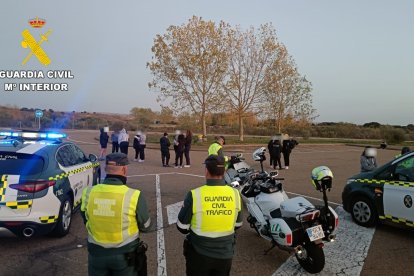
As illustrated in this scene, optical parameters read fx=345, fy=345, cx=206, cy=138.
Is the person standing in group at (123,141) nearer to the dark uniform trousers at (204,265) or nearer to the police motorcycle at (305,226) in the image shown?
the police motorcycle at (305,226)

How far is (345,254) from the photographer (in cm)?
510

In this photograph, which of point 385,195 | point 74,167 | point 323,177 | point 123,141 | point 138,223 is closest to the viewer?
point 138,223

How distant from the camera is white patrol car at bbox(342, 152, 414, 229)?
568cm

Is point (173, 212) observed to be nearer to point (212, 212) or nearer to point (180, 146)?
point (212, 212)

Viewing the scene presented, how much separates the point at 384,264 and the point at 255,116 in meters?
30.9

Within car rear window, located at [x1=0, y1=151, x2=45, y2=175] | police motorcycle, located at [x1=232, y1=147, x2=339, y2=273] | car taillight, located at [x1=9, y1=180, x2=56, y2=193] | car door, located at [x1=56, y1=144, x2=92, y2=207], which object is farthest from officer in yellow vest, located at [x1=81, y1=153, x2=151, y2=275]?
car door, located at [x1=56, y1=144, x2=92, y2=207]

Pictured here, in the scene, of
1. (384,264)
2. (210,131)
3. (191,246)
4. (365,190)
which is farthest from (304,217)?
(210,131)

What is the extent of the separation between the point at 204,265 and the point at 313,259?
2.06m

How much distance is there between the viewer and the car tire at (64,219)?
17.8 feet

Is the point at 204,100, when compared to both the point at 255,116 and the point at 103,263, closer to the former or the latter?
the point at 255,116

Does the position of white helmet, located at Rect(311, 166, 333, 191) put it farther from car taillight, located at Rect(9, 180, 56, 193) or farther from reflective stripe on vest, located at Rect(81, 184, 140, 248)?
car taillight, located at Rect(9, 180, 56, 193)

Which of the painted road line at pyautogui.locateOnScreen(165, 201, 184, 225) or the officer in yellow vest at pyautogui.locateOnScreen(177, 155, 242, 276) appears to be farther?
the painted road line at pyautogui.locateOnScreen(165, 201, 184, 225)

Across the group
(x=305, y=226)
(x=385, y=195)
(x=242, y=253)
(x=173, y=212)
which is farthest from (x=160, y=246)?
(x=385, y=195)

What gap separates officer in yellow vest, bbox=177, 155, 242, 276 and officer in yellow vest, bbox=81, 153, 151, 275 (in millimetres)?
423
